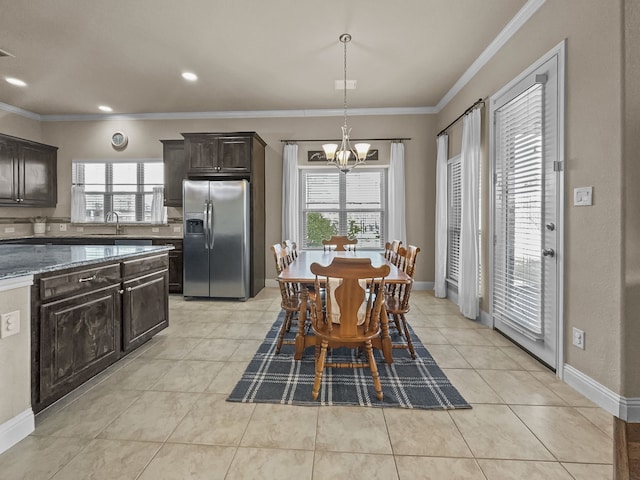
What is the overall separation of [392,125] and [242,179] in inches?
104

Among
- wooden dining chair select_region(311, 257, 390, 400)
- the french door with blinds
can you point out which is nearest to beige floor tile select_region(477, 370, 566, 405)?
the french door with blinds

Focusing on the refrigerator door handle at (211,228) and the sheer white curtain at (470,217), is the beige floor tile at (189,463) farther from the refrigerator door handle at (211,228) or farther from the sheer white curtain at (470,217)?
the refrigerator door handle at (211,228)

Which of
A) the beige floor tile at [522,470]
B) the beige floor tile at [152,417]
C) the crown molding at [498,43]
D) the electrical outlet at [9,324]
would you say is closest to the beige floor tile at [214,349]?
the beige floor tile at [152,417]

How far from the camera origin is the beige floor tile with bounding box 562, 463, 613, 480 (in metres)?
1.51

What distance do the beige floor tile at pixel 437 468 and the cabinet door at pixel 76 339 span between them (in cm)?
202

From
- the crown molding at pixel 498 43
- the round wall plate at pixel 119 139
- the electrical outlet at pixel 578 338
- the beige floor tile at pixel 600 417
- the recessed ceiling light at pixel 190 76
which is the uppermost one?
the recessed ceiling light at pixel 190 76

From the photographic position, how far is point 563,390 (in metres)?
2.30

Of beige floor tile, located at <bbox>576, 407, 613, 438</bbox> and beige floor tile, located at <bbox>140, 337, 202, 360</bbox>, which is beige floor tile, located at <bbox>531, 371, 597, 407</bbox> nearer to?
beige floor tile, located at <bbox>576, 407, 613, 438</bbox>

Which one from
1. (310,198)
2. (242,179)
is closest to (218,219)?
(242,179)

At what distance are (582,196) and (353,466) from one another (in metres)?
2.22

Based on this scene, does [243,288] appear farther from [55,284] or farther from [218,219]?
[55,284]

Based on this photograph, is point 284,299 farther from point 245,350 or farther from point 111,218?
point 111,218

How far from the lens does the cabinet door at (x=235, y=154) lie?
4.92 m

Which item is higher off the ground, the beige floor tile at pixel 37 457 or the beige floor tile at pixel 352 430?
the beige floor tile at pixel 352 430
